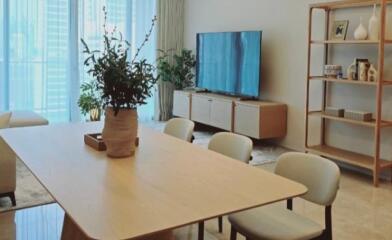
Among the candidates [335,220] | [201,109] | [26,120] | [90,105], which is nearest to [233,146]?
[335,220]

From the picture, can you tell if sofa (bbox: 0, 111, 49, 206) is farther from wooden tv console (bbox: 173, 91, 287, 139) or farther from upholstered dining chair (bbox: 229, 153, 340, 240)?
wooden tv console (bbox: 173, 91, 287, 139)

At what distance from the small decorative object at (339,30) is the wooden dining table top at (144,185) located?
2.90m

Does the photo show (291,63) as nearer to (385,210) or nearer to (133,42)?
(385,210)

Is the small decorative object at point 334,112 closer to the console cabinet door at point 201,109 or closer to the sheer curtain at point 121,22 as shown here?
the console cabinet door at point 201,109

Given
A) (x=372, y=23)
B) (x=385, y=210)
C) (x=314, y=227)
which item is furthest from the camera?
(x=372, y=23)

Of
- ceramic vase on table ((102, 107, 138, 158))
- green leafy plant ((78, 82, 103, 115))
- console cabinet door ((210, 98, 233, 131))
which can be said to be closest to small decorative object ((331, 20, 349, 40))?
console cabinet door ((210, 98, 233, 131))

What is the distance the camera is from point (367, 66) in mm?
4406

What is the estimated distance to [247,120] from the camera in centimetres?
577

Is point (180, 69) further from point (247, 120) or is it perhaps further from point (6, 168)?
point (6, 168)

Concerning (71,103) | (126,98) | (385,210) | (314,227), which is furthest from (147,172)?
(71,103)

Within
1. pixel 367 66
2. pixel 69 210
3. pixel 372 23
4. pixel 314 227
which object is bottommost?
pixel 314 227

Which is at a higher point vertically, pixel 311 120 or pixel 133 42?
pixel 133 42

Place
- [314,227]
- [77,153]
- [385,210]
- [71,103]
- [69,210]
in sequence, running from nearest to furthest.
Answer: [69,210]
[314,227]
[77,153]
[385,210]
[71,103]

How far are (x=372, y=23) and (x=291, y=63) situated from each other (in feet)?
4.76
